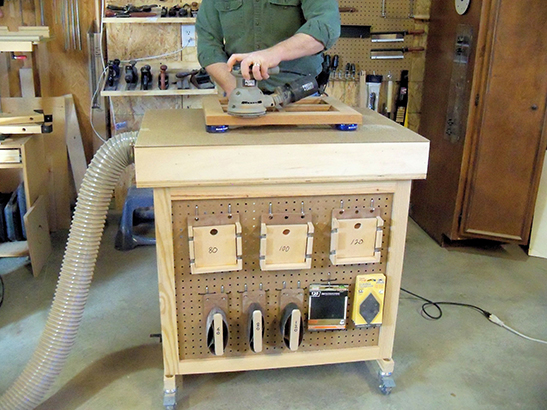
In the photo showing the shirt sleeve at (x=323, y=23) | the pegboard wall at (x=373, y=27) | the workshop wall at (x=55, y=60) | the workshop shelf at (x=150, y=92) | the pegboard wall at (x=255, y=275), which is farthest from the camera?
the pegboard wall at (x=373, y=27)

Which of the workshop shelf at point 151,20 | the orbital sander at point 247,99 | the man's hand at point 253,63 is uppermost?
the workshop shelf at point 151,20

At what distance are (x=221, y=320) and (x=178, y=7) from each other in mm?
2233

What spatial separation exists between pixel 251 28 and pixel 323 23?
0.42m

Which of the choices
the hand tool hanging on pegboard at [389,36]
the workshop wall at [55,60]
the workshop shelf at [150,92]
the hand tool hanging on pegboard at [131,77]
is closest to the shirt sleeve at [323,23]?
the workshop shelf at [150,92]

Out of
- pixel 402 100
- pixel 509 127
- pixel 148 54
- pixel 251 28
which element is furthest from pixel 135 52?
pixel 509 127

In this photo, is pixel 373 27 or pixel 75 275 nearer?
pixel 75 275

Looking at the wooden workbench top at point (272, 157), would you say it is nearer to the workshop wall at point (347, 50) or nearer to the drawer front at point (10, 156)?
the drawer front at point (10, 156)

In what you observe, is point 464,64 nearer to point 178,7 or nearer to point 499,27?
point 499,27

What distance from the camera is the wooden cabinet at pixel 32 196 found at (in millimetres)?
2676

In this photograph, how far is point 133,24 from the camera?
3.35m

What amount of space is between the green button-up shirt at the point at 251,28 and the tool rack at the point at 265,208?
0.43 metres

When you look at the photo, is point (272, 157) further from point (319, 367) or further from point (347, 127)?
point (319, 367)

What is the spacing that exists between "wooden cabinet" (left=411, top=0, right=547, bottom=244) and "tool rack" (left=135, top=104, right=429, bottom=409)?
1243mm

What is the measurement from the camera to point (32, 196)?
9.21ft
